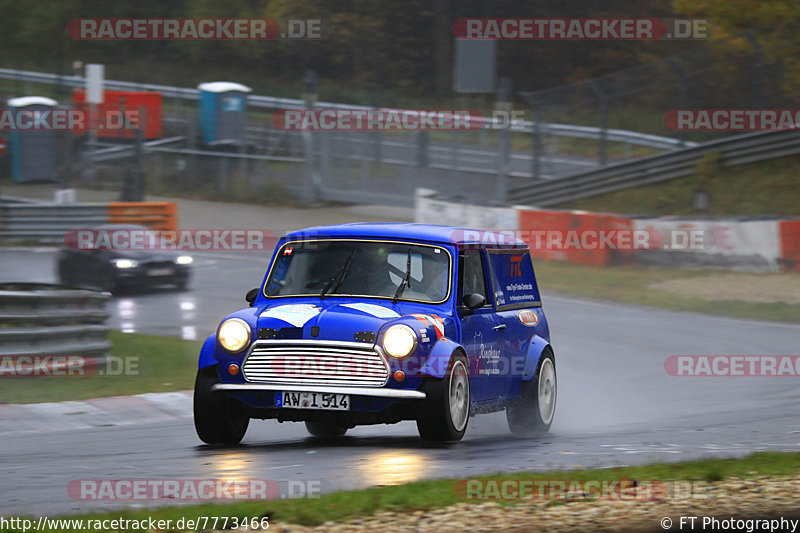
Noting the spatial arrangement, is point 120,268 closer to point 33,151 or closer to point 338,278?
point 338,278

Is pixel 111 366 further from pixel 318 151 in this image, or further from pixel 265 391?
pixel 318 151

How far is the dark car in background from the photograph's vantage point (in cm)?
2156

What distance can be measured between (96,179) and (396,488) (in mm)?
31289

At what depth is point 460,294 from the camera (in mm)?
9398

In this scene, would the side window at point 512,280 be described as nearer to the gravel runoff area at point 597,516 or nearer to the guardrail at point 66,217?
the gravel runoff area at point 597,516

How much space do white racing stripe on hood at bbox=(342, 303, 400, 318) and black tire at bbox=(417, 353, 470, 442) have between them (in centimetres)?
55

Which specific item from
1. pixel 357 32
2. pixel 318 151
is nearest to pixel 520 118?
pixel 318 151

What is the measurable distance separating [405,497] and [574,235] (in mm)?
18906

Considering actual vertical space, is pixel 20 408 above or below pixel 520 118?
below

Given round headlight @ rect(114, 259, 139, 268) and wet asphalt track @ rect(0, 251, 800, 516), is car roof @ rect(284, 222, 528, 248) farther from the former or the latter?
round headlight @ rect(114, 259, 139, 268)

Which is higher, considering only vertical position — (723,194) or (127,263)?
(723,194)

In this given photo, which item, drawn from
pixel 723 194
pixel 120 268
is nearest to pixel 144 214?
pixel 120 268

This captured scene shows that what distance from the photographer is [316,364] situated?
8602 millimetres

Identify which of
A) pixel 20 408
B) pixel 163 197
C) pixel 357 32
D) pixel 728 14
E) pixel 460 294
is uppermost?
pixel 357 32
